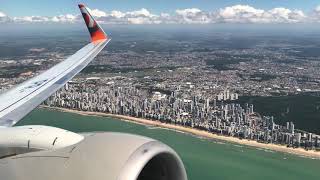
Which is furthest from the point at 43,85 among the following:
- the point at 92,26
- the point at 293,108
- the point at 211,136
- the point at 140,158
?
the point at 293,108

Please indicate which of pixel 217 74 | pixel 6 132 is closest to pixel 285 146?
pixel 6 132

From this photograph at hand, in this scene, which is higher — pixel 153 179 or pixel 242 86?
pixel 153 179

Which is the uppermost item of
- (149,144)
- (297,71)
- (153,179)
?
(149,144)

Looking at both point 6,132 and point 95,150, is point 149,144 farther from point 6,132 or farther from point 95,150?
point 6,132

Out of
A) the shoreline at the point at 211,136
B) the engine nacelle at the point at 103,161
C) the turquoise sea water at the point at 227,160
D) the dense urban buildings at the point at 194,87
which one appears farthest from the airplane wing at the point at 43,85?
the dense urban buildings at the point at 194,87

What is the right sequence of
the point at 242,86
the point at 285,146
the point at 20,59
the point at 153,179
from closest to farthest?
the point at 153,179 → the point at 285,146 → the point at 242,86 → the point at 20,59

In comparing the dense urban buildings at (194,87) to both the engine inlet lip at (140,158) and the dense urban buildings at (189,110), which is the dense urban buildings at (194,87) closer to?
the dense urban buildings at (189,110)

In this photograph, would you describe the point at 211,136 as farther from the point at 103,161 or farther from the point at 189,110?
the point at 103,161
